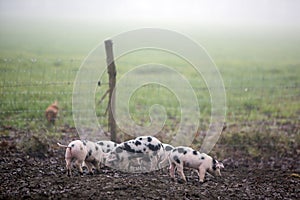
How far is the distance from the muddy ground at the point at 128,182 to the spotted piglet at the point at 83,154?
191 mm

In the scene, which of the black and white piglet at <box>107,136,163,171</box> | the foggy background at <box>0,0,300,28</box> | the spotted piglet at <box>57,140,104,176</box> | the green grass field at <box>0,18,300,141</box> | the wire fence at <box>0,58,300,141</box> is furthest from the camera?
the foggy background at <box>0,0,300,28</box>

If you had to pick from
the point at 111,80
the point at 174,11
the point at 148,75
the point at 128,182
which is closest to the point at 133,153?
the point at 128,182

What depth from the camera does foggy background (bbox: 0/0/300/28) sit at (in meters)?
63.0

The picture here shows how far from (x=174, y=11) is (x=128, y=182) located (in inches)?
2459

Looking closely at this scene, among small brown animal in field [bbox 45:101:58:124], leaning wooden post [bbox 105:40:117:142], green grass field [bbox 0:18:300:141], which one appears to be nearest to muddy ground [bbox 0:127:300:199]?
leaning wooden post [bbox 105:40:117:142]

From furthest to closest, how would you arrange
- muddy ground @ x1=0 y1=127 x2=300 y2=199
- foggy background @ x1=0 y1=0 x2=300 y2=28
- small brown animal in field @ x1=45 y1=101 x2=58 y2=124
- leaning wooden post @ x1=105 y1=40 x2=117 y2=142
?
foggy background @ x1=0 y1=0 x2=300 y2=28 < small brown animal in field @ x1=45 y1=101 x2=58 y2=124 < leaning wooden post @ x1=105 y1=40 x2=117 y2=142 < muddy ground @ x1=0 y1=127 x2=300 y2=199

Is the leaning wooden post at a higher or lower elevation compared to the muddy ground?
higher

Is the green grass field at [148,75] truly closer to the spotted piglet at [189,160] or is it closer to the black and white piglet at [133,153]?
the black and white piglet at [133,153]

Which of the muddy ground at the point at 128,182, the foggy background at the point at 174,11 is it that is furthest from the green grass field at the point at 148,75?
the foggy background at the point at 174,11

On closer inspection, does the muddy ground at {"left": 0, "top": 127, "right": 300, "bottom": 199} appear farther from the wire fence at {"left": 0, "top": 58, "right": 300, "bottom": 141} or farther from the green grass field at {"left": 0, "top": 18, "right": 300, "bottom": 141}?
the green grass field at {"left": 0, "top": 18, "right": 300, "bottom": 141}

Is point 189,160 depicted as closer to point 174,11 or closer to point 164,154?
point 164,154

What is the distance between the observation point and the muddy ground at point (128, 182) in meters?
6.27

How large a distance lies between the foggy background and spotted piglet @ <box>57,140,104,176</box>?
174ft

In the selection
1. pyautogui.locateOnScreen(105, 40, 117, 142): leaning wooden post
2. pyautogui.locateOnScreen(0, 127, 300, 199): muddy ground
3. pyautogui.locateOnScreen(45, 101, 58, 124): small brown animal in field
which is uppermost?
pyautogui.locateOnScreen(105, 40, 117, 142): leaning wooden post
